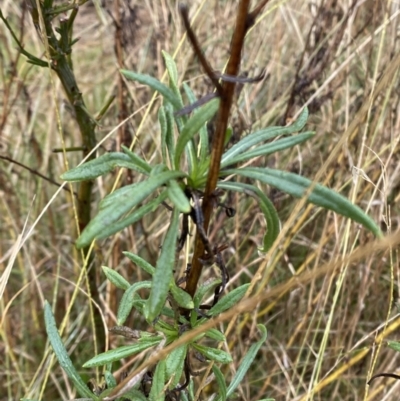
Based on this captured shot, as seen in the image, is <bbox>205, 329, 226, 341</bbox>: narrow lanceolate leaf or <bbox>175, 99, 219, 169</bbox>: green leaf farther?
<bbox>205, 329, 226, 341</bbox>: narrow lanceolate leaf

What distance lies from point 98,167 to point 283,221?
107 centimetres

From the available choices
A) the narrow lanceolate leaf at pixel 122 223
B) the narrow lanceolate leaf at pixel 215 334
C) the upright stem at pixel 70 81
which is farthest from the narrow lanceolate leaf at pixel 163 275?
the upright stem at pixel 70 81

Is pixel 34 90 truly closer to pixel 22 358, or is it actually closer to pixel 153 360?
pixel 22 358

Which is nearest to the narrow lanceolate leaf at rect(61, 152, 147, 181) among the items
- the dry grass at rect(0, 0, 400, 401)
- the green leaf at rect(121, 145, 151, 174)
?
the green leaf at rect(121, 145, 151, 174)

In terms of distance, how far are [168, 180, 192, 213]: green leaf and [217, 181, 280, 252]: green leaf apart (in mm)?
52

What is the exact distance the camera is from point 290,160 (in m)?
1.49

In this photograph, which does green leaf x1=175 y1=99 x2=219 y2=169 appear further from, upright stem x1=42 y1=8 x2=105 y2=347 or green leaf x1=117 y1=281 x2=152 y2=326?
upright stem x1=42 y1=8 x2=105 y2=347

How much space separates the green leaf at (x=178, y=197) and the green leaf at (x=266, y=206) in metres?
0.05

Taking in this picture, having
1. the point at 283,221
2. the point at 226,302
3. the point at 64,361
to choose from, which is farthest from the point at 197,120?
the point at 283,221

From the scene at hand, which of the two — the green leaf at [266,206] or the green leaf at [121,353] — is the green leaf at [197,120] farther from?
the green leaf at [121,353]

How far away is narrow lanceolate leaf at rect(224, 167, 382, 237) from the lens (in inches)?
17.3

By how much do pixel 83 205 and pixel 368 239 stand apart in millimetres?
650

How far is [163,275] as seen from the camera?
0.46 meters

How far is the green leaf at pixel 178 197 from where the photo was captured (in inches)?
16.8
